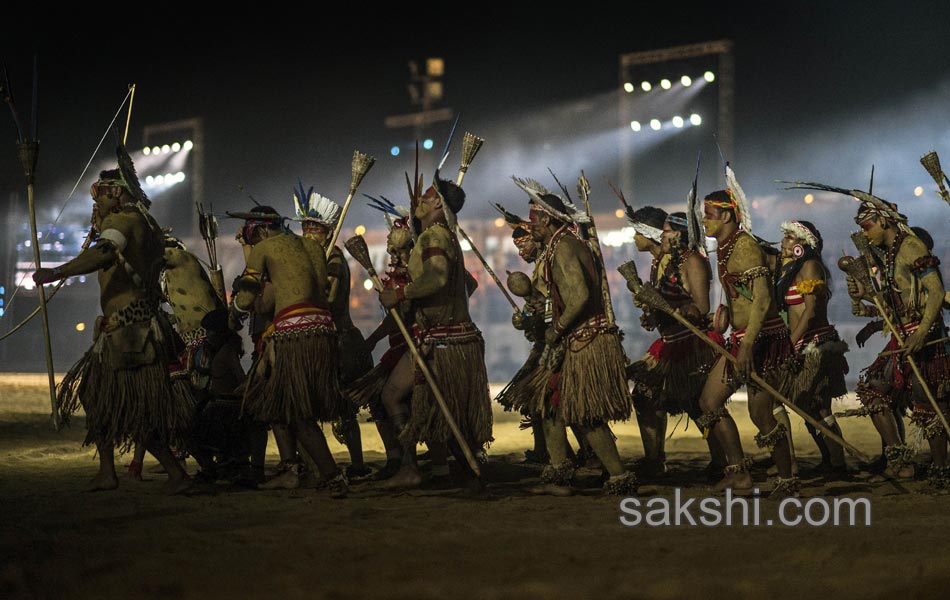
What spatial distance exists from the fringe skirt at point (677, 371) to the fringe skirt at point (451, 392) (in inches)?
49.3

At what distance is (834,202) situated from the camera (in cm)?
1983

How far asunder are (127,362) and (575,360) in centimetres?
263

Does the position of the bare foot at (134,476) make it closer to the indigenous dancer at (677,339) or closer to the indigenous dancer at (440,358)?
the indigenous dancer at (440,358)

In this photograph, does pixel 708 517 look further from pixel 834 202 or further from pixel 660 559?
pixel 834 202

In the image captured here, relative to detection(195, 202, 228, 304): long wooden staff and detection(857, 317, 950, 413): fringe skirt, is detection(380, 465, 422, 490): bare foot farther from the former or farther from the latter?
detection(857, 317, 950, 413): fringe skirt

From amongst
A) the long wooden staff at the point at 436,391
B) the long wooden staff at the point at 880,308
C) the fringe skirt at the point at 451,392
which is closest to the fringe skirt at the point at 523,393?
the fringe skirt at the point at 451,392

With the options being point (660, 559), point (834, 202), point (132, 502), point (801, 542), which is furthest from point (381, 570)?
point (834, 202)

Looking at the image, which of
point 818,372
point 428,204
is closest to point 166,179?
point 428,204

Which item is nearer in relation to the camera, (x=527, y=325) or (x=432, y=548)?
(x=432, y=548)

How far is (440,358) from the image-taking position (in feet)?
19.9

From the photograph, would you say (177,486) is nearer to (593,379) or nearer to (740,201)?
(593,379)

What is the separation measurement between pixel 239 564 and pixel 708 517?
97.2 inches

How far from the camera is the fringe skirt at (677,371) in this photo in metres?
6.75

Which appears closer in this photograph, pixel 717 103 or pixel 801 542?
pixel 801 542
